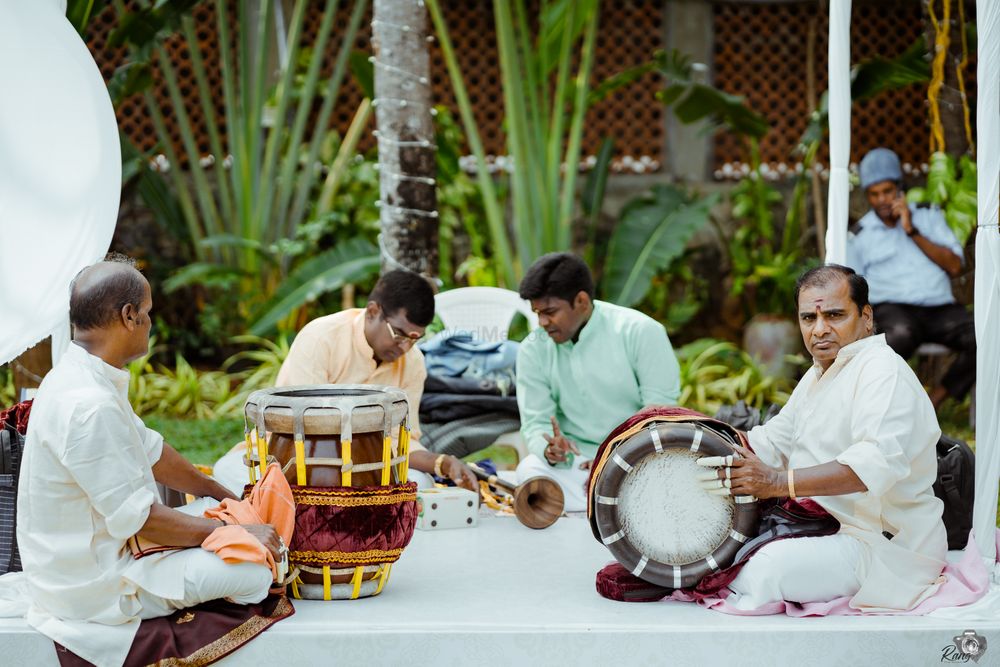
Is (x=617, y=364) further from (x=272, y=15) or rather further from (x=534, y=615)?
(x=272, y=15)

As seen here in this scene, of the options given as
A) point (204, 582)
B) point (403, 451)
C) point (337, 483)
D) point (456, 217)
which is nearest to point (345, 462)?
point (337, 483)

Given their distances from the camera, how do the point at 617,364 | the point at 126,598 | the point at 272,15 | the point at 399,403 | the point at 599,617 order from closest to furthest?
the point at 126,598 < the point at 599,617 < the point at 399,403 < the point at 617,364 < the point at 272,15

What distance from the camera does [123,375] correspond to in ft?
10.6

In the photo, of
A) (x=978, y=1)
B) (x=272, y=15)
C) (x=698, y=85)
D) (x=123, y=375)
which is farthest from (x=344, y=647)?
(x=272, y=15)

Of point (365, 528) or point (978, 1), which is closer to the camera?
point (365, 528)

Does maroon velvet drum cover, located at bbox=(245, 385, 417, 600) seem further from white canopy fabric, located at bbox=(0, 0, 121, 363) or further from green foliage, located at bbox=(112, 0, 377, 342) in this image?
green foliage, located at bbox=(112, 0, 377, 342)

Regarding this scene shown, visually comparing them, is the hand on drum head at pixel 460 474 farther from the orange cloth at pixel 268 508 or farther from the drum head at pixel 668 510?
the orange cloth at pixel 268 508

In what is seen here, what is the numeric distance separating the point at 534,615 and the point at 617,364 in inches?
67.7

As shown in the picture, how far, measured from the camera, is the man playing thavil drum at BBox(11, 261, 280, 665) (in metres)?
3.09

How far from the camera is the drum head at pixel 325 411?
3.52 meters

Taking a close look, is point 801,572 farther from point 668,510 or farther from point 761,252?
point 761,252

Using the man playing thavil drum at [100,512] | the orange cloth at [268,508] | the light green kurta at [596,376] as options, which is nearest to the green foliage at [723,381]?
the light green kurta at [596,376]

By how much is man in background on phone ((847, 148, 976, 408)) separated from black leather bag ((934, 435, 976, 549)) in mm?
2871

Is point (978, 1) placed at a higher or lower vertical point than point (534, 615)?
higher
